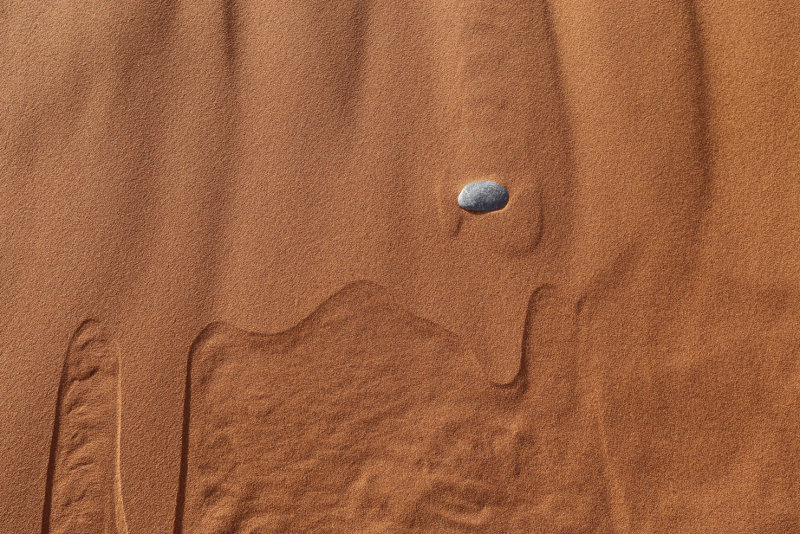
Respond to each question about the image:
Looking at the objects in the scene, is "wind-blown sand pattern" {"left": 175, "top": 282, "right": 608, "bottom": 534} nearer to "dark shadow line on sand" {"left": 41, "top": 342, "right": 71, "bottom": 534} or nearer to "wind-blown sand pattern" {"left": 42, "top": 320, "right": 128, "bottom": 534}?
A: "wind-blown sand pattern" {"left": 42, "top": 320, "right": 128, "bottom": 534}

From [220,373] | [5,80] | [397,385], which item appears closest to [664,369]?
[397,385]

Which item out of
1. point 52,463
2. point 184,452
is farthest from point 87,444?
point 184,452

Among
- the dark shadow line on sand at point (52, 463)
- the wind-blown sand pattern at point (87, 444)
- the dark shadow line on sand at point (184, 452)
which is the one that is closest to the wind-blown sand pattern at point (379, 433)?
the dark shadow line on sand at point (184, 452)

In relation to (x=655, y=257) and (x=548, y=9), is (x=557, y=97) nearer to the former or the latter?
(x=548, y=9)

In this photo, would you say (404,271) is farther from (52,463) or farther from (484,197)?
(52,463)

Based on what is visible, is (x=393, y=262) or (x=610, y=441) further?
(x=393, y=262)

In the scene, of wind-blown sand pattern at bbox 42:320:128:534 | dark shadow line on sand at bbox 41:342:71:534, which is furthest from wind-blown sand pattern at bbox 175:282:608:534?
dark shadow line on sand at bbox 41:342:71:534
